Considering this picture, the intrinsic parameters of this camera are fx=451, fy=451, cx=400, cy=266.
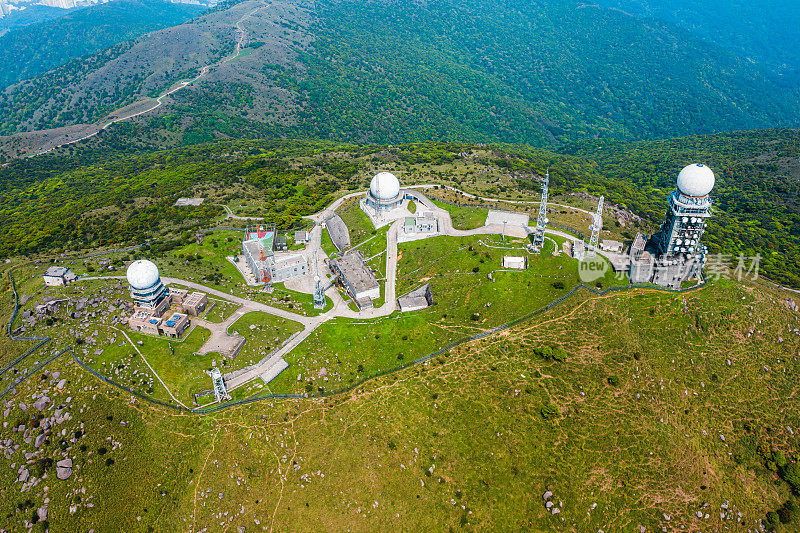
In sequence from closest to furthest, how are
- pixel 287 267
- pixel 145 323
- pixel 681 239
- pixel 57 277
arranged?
pixel 145 323
pixel 681 239
pixel 57 277
pixel 287 267

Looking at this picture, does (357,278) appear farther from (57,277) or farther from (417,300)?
(57,277)

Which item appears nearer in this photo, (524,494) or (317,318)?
(524,494)

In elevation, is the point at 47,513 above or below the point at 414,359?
below

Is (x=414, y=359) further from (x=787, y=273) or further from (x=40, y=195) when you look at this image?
(x=40, y=195)

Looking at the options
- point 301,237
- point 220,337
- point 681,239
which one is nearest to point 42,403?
point 220,337

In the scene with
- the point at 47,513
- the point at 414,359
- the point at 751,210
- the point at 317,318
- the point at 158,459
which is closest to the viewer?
the point at 47,513

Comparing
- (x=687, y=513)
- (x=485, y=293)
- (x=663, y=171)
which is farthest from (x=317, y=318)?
(x=663, y=171)

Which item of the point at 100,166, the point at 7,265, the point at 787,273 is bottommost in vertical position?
the point at 100,166
